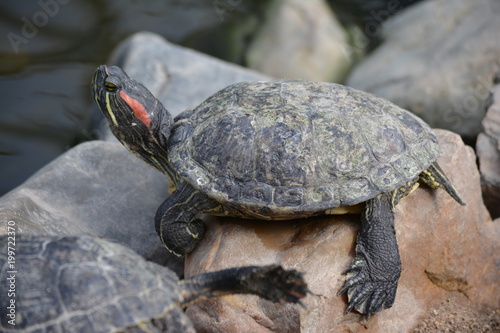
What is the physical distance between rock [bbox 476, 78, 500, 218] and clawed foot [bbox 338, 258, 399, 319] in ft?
6.69

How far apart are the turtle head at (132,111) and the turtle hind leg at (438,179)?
2.02 meters

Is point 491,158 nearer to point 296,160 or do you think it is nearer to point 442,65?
point 442,65

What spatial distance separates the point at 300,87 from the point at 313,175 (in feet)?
2.94

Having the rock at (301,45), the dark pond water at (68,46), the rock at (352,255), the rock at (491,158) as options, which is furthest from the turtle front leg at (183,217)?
the rock at (301,45)

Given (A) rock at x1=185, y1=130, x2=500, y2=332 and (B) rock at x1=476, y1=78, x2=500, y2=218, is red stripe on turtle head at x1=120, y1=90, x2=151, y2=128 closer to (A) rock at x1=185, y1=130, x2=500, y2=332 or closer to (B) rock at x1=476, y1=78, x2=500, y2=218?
(A) rock at x1=185, y1=130, x2=500, y2=332

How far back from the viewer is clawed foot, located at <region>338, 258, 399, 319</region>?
3672 millimetres

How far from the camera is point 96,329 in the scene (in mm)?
2797

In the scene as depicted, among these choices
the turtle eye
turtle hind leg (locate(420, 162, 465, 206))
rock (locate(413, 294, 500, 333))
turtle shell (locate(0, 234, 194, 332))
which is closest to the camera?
turtle shell (locate(0, 234, 194, 332))

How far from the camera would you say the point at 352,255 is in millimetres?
3842

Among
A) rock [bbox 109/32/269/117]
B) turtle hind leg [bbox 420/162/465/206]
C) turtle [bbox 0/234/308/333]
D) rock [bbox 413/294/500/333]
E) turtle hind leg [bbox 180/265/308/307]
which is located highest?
turtle [bbox 0/234/308/333]

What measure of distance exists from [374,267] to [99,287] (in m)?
1.85

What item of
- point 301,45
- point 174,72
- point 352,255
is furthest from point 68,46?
point 352,255

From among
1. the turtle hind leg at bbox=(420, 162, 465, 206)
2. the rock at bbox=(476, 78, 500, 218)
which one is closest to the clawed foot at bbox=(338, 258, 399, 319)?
the turtle hind leg at bbox=(420, 162, 465, 206)

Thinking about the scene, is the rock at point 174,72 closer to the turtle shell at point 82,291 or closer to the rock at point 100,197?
the rock at point 100,197
